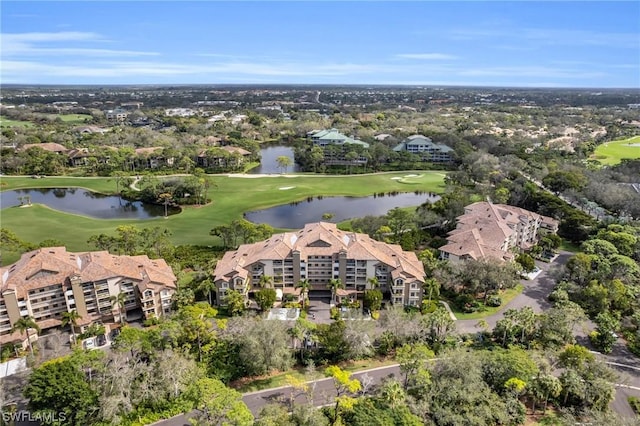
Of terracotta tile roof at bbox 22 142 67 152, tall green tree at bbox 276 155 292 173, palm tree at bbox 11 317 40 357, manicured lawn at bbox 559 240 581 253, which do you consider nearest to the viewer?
palm tree at bbox 11 317 40 357

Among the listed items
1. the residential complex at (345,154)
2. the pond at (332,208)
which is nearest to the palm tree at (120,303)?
the pond at (332,208)

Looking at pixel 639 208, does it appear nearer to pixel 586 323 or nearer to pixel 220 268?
pixel 586 323

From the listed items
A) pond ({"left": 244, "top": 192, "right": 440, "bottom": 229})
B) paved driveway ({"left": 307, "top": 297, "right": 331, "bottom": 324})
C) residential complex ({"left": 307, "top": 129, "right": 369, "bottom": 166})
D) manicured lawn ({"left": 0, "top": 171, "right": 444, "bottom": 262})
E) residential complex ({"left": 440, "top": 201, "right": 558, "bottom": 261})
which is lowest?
paved driveway ({"left": 307, "top": 297, "right": 331, "bottom": 324})

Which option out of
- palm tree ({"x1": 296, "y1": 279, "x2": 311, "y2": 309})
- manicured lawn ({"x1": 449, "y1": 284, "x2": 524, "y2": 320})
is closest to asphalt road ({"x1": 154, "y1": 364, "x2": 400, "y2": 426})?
palm tree ({"x1": 296, "y1": 279, "x2": 311, "y2": 309})

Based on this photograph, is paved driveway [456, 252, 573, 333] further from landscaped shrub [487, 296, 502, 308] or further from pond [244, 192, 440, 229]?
pond [244, 192, 440, 229]

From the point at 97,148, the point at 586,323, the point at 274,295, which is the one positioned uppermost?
the point at 97,148

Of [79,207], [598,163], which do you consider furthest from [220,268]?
[598,163]
